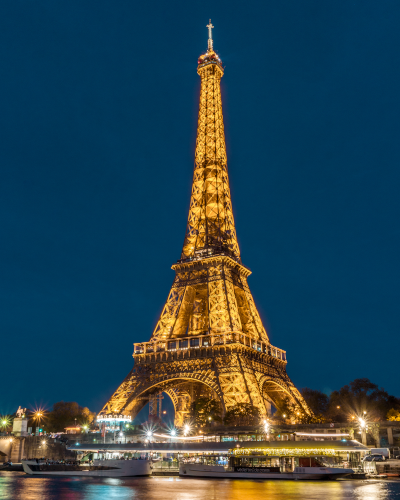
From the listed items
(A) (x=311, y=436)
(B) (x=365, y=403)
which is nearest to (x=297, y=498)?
(A) (x=311, y=436)

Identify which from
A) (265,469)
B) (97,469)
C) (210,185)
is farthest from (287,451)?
(210,185)

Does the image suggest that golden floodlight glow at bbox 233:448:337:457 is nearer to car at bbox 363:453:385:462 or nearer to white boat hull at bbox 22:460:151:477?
car at bbox 363:453:385:462

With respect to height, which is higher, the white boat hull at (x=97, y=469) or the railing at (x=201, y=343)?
the railing at (x=201, y=343)

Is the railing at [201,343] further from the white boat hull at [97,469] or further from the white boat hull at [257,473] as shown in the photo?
the white boat hull at [257,473]

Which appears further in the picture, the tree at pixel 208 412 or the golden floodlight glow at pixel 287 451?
the tree at pixel 208 412

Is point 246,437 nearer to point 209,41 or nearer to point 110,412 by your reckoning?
point 110,412

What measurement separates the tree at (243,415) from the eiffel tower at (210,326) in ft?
4.35

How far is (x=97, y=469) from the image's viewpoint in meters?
50.8

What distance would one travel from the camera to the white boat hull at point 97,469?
49438mm

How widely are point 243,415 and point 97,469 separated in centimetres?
1586

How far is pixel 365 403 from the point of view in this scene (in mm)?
90688

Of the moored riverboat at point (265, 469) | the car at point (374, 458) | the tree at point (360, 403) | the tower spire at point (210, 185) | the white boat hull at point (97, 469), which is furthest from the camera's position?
the tree at point (360, 403)

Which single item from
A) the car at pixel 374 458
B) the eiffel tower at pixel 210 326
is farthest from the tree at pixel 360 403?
the car at pixel 374 458

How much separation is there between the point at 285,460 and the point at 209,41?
238 ft
